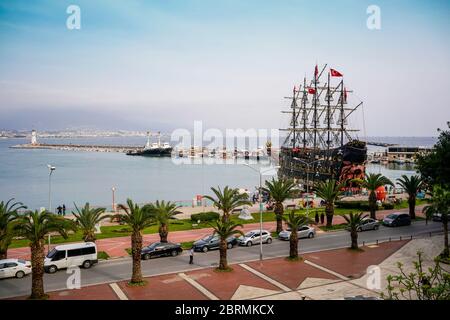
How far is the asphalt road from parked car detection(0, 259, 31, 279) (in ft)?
1.11

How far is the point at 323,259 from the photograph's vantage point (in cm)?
2800

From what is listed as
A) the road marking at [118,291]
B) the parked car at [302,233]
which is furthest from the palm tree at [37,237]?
the parked car at [302,233]

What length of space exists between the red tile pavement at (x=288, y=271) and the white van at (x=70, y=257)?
36.3 ft

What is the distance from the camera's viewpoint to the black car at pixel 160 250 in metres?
28.5

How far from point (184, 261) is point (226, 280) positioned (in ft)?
17.1

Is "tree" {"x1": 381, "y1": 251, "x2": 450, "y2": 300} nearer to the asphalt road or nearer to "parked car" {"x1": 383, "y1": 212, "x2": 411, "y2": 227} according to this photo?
the asphalt road

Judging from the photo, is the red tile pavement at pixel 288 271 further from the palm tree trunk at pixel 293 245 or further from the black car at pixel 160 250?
the black car at pixel 160 250

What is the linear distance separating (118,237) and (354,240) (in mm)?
21048

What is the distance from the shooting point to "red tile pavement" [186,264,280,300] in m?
21.7

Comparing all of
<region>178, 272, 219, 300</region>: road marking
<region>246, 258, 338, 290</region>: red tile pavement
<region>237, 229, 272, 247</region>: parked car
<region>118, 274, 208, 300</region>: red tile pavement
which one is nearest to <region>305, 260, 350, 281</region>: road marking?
<region>246, 258, 338, 290</region>: red tile pavement

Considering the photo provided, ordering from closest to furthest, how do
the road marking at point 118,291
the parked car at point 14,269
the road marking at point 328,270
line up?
the road marking at point 118,291 < the parked car at point 14,269 < the road marking at point 328,270

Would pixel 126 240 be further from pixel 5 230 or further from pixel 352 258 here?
pixel 352 258
